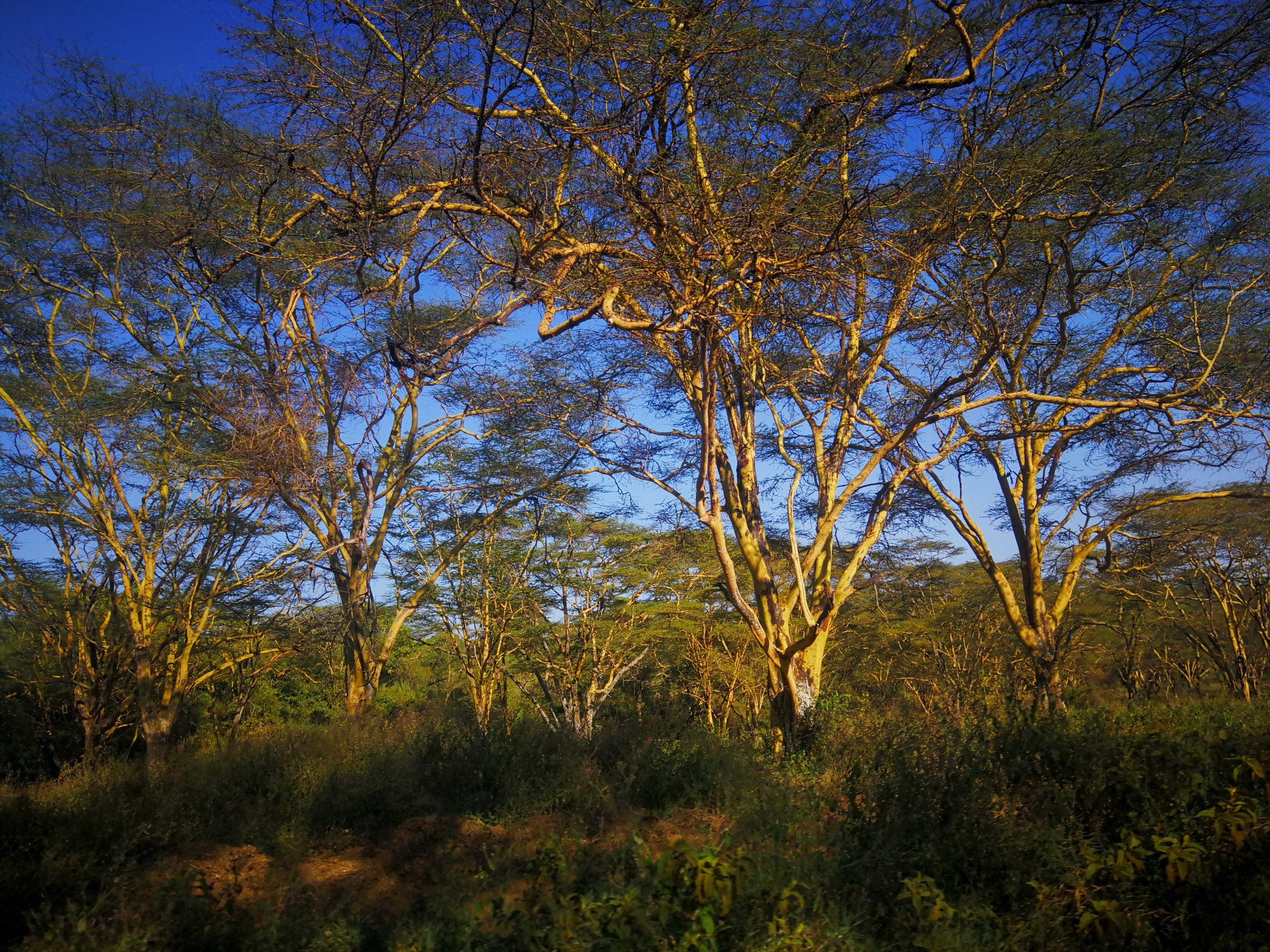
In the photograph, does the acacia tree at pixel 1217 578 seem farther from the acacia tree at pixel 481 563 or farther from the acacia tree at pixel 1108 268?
the acacia tree at pixel 481 563

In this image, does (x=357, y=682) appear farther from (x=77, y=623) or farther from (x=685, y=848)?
(x=685, y=848)

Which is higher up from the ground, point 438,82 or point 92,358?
point 92,358

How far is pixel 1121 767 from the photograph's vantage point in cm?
379

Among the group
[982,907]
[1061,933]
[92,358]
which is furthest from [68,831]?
[92,358]

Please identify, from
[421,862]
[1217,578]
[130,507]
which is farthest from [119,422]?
[1217,578]

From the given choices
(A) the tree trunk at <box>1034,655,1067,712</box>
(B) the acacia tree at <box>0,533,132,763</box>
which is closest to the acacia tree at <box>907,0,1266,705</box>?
(A) the tree trunk at <box>1034,655,1067,712</box>

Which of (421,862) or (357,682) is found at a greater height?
(357,682)

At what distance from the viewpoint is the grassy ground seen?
299cm

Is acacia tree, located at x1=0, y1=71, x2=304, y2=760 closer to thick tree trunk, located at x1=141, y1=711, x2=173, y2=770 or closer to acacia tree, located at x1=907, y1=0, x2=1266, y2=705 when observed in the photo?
thick tree trunk, located at x1=141, y1=711, x2=173, y2=770

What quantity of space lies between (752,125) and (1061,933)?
17.1 feet

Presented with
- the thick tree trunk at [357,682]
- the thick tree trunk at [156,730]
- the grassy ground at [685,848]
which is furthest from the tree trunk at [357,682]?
the grassy ground at [685,848]

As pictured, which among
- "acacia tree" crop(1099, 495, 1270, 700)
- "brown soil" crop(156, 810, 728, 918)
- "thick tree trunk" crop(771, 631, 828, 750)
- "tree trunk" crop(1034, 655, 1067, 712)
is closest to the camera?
"brown soil" crop(156, 810, 728, 918)

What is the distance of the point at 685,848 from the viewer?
9.93ft

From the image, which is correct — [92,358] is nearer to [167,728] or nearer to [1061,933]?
[167,728]
